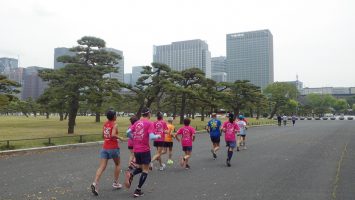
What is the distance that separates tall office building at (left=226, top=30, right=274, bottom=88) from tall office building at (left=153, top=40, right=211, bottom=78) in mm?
51164

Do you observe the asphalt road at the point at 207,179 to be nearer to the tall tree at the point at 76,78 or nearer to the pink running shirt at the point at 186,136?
the pink running shirt at the point at 186,136

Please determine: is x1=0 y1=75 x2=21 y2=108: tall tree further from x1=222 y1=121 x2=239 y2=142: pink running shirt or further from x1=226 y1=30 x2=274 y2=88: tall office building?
x1=226 y1=30 x2=274 y2=88: tall office building

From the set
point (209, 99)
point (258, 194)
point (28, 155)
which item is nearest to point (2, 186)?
point (258, 194)

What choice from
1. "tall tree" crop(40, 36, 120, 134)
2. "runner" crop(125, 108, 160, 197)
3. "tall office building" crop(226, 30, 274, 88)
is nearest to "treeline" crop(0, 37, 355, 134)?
"tall tree" crop(40, 36, 120, 134)

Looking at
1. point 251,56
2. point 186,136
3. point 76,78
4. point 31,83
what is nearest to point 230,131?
point 186,136

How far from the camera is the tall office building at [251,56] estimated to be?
145000 millimetres

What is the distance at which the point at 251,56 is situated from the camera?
148625 millimetres

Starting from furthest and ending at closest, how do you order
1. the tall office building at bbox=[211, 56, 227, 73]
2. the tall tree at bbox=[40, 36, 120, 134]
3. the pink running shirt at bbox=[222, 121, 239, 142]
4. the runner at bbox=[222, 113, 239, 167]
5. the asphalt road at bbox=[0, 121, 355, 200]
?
the tall office building at bbox=[211, 56, 227, 73], the tall tree at bbox=[40, 36, 120, 134], the pink running shirt at bbox=[222, 121, 239, 142], the runner at bbox=[222, 113, 239, 167], the asphalt road at bbox=[0, 121, 355, 200]

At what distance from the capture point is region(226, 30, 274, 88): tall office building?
145000 millimetres

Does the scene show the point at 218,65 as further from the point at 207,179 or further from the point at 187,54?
the point at 207,179

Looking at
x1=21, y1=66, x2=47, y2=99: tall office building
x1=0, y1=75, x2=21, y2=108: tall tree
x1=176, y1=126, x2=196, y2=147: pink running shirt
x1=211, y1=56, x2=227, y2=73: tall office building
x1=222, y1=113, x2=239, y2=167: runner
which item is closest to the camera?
x1=176, y1=126, x2=196, y2=147: pink running shirt

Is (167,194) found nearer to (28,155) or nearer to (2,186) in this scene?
(2,186)

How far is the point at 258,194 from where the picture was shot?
7.29m

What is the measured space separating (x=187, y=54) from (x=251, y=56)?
200ft
